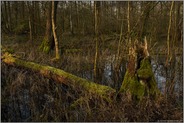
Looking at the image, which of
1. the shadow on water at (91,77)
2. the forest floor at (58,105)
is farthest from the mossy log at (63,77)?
the shadow on water at (91,77)

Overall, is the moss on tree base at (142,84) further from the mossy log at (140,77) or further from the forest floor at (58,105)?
the forest floor at (58,105)

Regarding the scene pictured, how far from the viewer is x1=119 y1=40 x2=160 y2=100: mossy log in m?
5.89

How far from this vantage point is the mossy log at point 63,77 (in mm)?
5897

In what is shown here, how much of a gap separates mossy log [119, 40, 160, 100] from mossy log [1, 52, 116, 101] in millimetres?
472

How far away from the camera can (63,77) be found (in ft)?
22.8

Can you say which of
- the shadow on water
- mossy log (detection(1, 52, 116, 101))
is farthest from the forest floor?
mossy log (detection(1, 52, 116, 101))

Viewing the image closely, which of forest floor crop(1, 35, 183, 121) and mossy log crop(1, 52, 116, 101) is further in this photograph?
mossy log crop(1, 52, 116, 101)

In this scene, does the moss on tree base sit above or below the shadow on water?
above

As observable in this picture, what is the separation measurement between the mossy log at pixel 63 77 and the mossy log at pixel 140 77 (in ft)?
1.55

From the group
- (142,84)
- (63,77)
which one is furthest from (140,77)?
(63,77)

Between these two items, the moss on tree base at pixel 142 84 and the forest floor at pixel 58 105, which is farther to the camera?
the moss on tree base at pixel 142 84

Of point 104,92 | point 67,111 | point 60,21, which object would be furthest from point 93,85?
point 60,21

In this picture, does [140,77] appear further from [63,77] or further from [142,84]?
[63,77]

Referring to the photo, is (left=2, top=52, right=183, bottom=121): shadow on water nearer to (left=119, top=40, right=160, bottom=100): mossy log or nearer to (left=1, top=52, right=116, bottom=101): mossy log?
(left=1, top=52, right=116, bottom=101): mossy log
